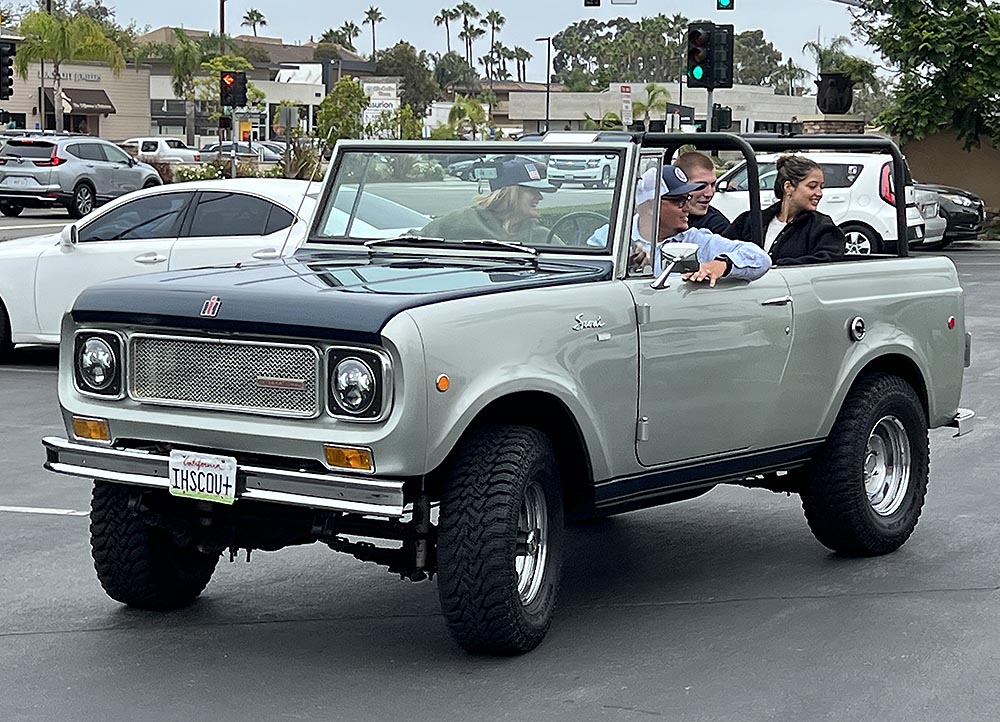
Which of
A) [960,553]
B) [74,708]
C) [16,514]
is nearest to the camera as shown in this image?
[74,708]

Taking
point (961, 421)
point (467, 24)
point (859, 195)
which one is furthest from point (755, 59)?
point (961, 421)

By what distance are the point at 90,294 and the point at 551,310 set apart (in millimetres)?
1633

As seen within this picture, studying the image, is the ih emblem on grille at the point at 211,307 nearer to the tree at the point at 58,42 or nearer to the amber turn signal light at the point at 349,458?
the amber turn signal light at the point at 349,458

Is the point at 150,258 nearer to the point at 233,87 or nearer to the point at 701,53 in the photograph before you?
the point at 701,53

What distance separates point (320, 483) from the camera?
16.8 feet

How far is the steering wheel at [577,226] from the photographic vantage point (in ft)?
20.8

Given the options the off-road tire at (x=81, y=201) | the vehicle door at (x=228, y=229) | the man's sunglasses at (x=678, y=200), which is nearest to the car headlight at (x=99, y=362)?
the man's sunglasses at (x=678, y=200)

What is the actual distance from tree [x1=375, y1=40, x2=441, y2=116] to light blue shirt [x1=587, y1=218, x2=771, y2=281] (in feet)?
369

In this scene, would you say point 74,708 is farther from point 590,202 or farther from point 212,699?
point 590,202

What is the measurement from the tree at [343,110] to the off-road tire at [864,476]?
112ft

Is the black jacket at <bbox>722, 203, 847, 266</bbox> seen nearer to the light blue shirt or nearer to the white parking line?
the light blue shirt

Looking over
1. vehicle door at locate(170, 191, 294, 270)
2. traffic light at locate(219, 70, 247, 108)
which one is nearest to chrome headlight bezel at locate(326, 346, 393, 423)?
vehicle door at locate(170, 191, 294, 270)

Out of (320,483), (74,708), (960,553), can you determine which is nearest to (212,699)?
(74,708)

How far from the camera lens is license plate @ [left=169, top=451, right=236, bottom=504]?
5262 millimetres
